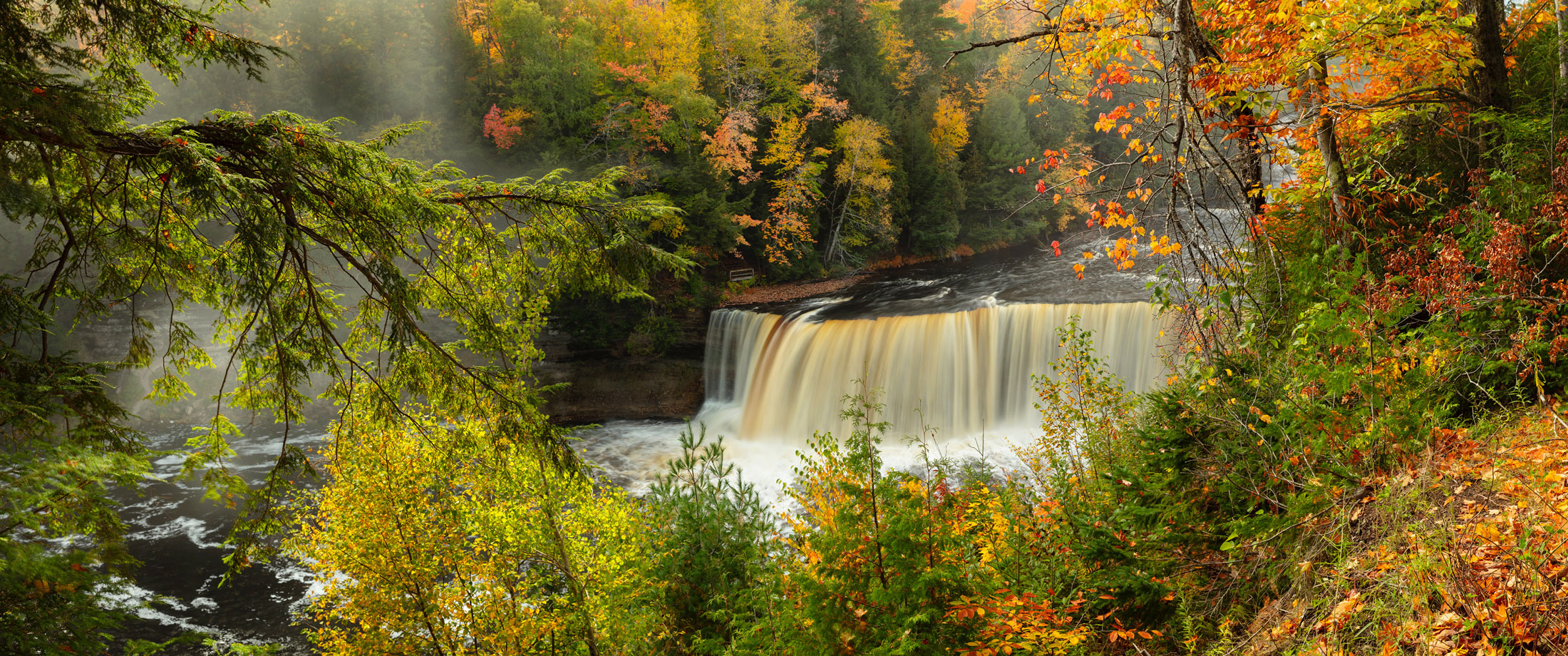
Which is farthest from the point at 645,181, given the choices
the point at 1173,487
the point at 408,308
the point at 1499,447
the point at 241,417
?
the point at 1499,447

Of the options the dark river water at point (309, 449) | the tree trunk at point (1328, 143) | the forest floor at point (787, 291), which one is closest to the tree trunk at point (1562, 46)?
the tree trunk at point (1328, 143)

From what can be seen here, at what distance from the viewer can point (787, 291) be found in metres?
Result: 18.9

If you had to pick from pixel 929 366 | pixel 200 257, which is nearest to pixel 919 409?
pixel 200 257

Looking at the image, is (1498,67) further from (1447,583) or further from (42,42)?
(42,42)

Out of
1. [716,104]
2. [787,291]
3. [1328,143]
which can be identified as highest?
[716,104]

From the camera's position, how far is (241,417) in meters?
16.5

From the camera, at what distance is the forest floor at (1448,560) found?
2.25m

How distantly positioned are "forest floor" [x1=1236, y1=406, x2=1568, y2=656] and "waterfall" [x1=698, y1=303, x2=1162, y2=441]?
940cm

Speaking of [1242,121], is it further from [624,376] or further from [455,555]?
[624,376]

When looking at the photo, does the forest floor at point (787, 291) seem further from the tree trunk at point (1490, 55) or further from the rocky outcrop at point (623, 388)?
the tree trunk at point (1490, 55)

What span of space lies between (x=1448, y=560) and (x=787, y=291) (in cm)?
1672

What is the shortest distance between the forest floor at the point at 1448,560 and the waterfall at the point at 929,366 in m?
9.40

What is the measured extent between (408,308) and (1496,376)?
5731 millimetres

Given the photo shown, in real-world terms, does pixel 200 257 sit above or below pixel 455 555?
above
